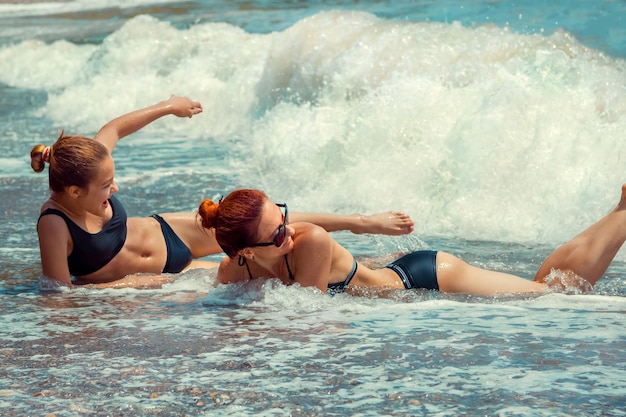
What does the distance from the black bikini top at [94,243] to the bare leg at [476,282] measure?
1.92m

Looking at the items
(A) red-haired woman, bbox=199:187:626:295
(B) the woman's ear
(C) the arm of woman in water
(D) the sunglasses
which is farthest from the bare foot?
(B) the woman's ear

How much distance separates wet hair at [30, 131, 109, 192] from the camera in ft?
18.9

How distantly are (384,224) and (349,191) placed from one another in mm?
3564

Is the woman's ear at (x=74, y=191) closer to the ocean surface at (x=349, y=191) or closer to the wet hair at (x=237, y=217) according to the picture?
the ocean surface at (x=349, y=191)

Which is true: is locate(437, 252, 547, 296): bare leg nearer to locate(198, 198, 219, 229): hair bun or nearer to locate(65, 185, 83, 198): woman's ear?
locate(198, 198, 219, 229): hair bun

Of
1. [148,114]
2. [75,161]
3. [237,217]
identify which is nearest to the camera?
[237,217]

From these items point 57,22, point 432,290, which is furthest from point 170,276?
point 57,22

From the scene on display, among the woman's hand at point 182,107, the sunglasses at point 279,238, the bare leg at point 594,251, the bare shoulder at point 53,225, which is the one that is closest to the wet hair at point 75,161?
the bare shoulder at point 53,225

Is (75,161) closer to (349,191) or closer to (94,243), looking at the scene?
(94,243)

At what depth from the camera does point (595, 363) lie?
4.36 metres

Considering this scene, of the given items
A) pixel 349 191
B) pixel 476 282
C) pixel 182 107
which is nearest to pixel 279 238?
pixel 476 282

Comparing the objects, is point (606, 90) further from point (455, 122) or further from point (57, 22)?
point (57, 22)

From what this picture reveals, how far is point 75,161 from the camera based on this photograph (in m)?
5.75

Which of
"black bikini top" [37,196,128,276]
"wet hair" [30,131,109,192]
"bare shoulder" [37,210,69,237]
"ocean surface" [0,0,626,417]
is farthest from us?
"black bikini top" [37,196,128,276]
